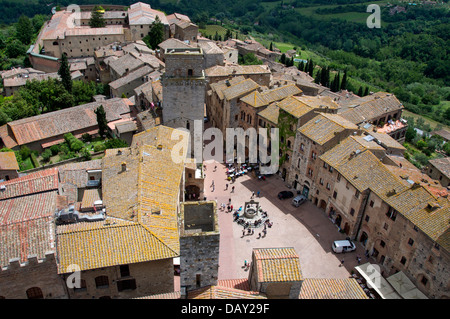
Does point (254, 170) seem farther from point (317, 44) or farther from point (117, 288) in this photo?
point (317, 44)

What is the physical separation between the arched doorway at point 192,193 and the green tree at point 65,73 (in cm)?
4803

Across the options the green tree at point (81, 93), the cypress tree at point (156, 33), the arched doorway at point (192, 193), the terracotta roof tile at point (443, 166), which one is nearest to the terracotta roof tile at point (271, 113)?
the arched doorway at point (192, 193)

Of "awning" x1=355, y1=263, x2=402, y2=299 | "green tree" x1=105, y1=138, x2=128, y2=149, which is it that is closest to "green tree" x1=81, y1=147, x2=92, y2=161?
"green tree" x1=105, y1=138, x2=128, y2=149

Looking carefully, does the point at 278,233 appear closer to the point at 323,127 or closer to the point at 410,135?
the point at 323,127

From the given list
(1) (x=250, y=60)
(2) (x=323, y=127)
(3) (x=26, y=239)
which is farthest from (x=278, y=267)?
(1) (x=250, y=60)

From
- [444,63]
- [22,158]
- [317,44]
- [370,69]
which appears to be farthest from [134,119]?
[317,44]

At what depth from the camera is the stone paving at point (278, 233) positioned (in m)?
43.4

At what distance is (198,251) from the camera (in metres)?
23.4

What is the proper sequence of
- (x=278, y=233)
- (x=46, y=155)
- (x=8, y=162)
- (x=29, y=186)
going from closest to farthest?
(x=29, y=186) < (x=278, y=233) < (x=8, y=162) < (x=46, y=155)

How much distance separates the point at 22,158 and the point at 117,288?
148 ft

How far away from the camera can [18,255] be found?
1142 inches

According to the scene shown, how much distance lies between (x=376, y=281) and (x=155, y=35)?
94914 millimetres

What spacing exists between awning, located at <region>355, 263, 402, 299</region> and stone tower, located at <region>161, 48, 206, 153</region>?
30381 millimetres

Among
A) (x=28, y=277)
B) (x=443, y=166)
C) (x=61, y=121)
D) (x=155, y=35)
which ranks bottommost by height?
(x=61, y=121)
